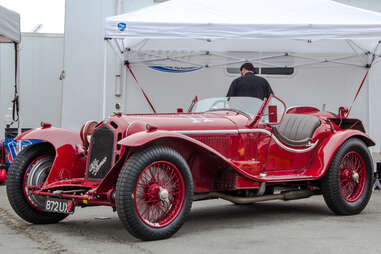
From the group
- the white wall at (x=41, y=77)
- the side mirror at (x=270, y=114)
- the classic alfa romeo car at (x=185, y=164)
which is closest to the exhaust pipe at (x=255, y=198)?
the classic alfa romeo car at (x=185, y=164)

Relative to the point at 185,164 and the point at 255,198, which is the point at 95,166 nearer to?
the point at 185,164

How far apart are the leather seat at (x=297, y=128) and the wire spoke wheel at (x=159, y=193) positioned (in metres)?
1.74

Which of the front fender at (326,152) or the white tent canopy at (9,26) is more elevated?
the white tent canopy at (9,26)

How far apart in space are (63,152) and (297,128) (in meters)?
2.65

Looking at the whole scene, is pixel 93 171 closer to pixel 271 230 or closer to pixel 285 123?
pixel 271 230

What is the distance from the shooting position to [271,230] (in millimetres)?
4906

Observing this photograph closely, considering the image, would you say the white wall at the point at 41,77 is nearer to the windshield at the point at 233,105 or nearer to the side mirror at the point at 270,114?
the windshield at the point at 233,105

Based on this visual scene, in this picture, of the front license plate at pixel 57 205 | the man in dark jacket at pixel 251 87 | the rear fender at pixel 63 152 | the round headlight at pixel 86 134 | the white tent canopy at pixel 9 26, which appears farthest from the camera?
the white tent canopy at pixel 9 26

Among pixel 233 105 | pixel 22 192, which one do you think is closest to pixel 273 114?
pixel 233 105

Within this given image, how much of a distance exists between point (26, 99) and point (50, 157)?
7.35 metres

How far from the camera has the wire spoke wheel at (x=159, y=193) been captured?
172 inches

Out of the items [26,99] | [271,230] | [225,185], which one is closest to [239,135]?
[225,185]

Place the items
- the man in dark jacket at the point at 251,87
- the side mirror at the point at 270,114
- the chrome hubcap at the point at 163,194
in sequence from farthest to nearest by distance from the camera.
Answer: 1. the man in dark jacket at the point at 251,87
2. the side mirror at the point at 270,114
3. the chrome hubcap at the point at 163,194

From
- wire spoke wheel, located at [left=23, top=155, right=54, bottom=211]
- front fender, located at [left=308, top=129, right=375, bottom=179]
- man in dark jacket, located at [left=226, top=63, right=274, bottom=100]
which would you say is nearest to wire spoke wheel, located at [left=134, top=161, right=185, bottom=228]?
wire spoke wheel, located at [left=23, top=155, right=54, bottom=211]
